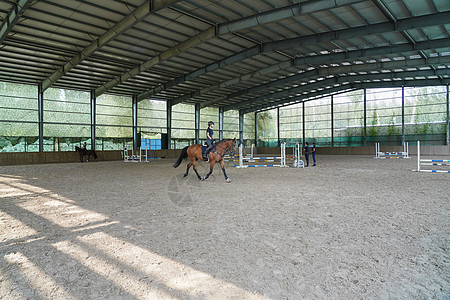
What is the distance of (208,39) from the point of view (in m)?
16.6

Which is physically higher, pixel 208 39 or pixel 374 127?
pixel 208 39

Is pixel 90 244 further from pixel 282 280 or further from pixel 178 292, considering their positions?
pixel 282 280

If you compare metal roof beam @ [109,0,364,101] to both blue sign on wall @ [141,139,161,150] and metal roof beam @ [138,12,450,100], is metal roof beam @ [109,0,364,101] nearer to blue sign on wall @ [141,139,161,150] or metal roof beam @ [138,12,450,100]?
metal roof beam @ [138,12,450,100]

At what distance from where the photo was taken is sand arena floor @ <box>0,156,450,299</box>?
8.55 feet

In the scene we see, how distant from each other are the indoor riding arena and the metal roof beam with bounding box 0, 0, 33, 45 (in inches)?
3.0

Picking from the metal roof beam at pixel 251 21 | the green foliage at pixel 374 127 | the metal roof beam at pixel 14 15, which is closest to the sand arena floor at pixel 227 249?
the metal roof beam at pixel 251 21

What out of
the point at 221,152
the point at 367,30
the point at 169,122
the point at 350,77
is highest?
the point at 350,77

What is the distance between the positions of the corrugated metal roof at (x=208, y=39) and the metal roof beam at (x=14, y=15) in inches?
2.1

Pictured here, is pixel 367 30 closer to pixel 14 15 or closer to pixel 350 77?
pixel 350 77

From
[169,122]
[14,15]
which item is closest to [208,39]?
[14,15]

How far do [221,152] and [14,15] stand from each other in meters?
12.6

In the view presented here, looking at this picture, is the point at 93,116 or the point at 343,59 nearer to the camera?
the point at 343,59

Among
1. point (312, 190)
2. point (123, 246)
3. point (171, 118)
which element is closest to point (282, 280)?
point (123, 246)

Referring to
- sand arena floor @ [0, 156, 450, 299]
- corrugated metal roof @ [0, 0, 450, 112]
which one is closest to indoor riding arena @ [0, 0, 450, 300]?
sand arena floor @ [0, 156, 450, 299]
